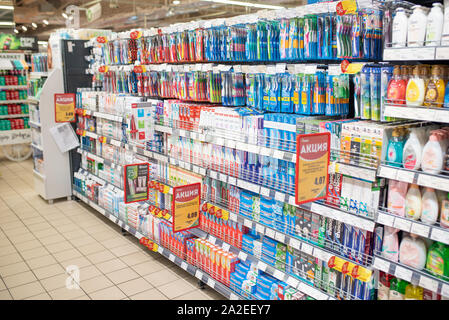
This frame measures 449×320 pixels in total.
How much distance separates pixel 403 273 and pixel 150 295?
239 cm

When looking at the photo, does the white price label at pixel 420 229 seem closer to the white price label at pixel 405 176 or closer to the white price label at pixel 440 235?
the white price label at pixel 440 235

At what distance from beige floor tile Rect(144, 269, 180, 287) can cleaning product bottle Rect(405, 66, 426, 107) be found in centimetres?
288

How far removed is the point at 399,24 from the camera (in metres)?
2.25

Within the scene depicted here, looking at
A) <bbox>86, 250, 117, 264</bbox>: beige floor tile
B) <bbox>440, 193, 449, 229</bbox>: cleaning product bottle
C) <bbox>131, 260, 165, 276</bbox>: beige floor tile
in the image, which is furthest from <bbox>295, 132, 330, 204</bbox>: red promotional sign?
<bbox>86, 250, 117, 264</bbox>: beige floor tile

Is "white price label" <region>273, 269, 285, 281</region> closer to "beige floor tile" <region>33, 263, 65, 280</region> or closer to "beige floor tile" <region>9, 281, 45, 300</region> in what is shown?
"beige floor tile" <region>9, 281, 45, 300</region>

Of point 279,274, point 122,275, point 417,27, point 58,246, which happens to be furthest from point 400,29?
point 58,246

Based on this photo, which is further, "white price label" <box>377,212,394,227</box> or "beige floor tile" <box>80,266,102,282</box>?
"beige floor tile" <box>80,266,102,282</box>

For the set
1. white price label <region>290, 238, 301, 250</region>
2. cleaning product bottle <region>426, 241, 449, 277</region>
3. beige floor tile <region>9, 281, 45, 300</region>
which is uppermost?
cleaning product bottle <region>426, 241, 449, 277</region>

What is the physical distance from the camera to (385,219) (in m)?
2.38

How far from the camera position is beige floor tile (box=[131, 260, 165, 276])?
4.33m

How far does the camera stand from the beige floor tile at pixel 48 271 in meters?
4.28

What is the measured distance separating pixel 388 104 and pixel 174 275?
2.82 meters
